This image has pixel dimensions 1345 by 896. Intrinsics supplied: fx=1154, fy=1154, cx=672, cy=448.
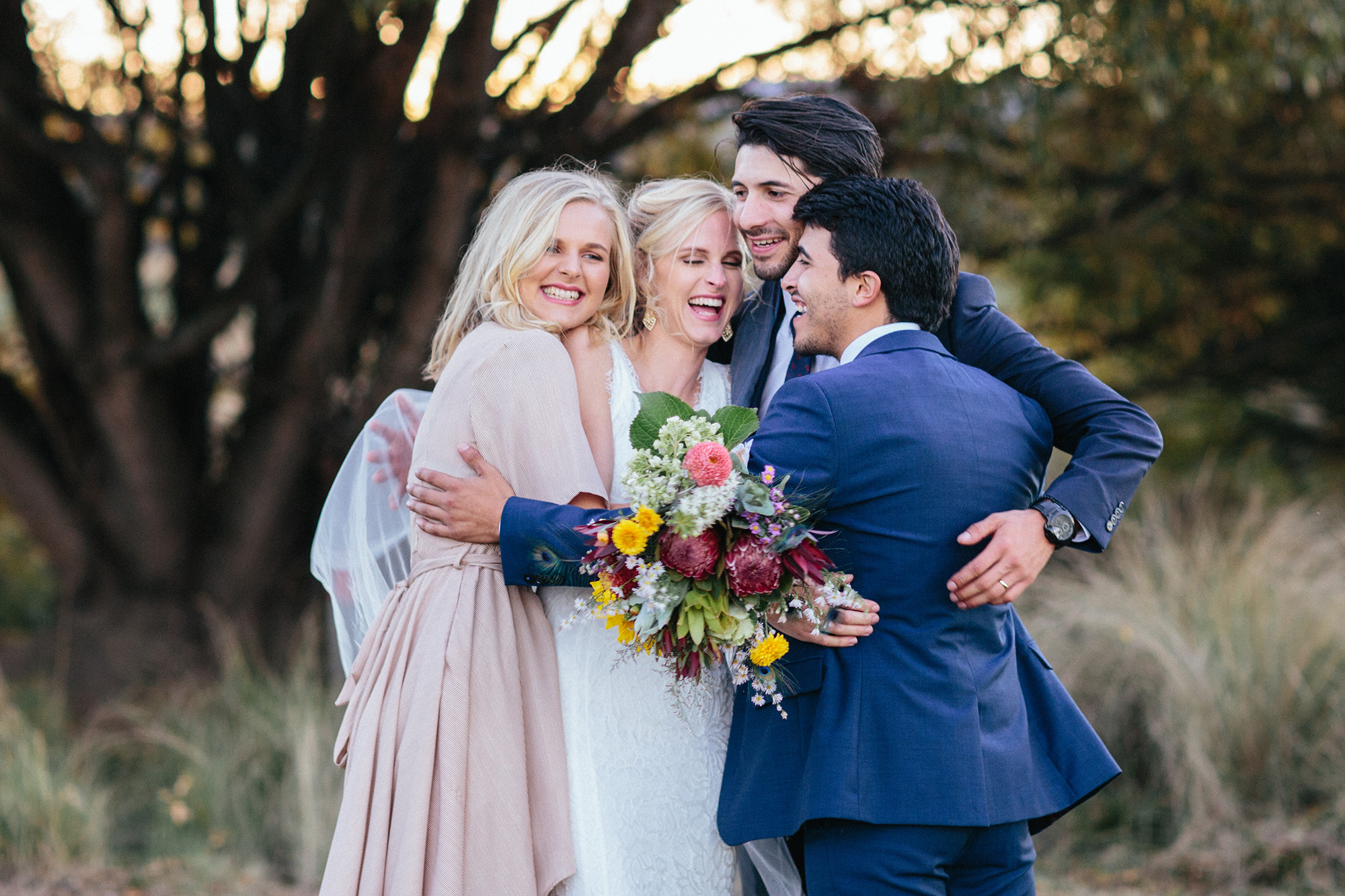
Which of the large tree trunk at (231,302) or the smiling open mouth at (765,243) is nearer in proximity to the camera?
the smiling open mouth at (765,243)

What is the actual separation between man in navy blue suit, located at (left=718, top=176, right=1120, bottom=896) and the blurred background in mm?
3210

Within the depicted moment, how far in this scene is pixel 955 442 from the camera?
2.42 metres

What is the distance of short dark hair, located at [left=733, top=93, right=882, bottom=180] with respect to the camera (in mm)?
3234

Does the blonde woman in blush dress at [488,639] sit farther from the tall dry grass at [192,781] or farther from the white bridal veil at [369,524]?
the tall dry grass at [192,781]

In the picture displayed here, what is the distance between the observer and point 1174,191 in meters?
9.01

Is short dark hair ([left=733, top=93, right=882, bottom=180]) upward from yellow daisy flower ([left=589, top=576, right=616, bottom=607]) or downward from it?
upward

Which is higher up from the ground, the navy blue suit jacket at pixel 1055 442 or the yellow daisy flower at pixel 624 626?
the navy blue suit jacket at pixel 1055 442

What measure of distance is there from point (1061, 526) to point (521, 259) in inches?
61.6

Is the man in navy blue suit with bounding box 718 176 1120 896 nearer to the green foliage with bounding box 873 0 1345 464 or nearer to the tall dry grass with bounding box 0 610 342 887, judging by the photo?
the tall dry grass with bounding box 0 610 342 887

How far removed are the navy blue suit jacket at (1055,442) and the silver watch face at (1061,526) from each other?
3 cm

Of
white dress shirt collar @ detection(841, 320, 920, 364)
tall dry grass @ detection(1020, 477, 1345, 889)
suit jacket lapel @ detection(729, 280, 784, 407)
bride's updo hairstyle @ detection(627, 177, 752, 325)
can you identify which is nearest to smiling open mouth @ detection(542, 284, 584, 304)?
bride's updo hairstyle @ detection(627, 177, 752, 325)

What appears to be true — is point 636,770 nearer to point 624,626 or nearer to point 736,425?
point 624,626

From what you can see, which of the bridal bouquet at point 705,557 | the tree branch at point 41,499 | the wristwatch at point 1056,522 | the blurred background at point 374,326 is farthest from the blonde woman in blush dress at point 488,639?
the tree branch at point 41,499

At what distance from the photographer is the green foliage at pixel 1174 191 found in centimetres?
627
